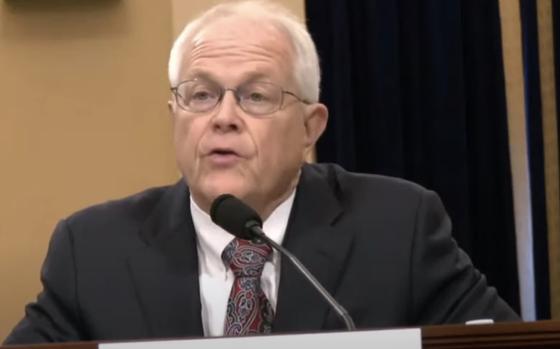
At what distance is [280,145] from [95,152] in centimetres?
111

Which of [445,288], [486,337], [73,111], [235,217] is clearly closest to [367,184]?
[445,288]

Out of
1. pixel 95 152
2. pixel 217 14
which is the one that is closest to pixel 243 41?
pixel 217 14

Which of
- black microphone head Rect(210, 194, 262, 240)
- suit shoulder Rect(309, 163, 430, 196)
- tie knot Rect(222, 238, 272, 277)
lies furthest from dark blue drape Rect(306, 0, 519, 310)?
black microphone head Rect(210, 194, 262, 240)

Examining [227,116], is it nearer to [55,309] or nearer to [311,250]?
[311,250]

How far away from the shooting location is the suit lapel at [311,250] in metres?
1.91

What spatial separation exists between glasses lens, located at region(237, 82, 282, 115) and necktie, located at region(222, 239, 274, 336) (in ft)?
0.87

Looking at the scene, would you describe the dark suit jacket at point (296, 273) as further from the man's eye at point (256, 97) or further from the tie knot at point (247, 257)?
the man's eye at point (256, 97)

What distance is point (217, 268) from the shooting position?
201 cm

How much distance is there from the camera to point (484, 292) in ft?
6.61

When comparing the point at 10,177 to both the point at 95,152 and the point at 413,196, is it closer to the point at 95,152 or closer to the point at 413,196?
the point at 95,152

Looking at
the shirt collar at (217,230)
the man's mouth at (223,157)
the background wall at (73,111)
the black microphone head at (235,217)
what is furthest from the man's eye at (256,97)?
the background wall at (73,111)

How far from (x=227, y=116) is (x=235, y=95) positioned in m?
0.07

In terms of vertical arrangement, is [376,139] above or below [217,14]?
below

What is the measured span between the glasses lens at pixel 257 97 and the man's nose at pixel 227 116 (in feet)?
0.08
